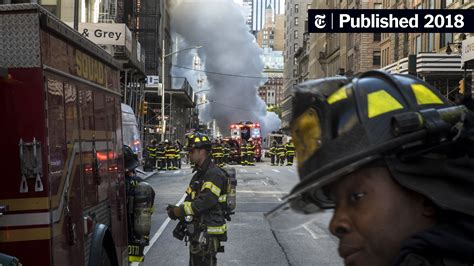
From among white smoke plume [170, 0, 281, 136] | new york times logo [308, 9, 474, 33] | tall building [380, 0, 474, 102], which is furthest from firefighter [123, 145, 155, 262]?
white smoke plume [170, 0, 281, 136]

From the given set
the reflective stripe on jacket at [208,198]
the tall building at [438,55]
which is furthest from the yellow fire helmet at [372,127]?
the tall building at [438,55]

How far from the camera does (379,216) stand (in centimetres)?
127

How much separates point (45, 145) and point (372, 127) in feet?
9.33

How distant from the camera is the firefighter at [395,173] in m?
1.23

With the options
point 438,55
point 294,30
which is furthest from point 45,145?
point 294,30

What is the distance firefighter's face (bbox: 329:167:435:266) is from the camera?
127 cm

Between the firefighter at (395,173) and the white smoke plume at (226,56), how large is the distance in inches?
2544

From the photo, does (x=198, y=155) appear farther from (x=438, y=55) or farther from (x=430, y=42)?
(x=430, y=42)

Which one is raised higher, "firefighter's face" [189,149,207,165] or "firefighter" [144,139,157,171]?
"firefighter's face" [189,149,207,165]

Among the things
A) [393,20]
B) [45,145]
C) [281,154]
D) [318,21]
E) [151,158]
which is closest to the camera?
[45,145]

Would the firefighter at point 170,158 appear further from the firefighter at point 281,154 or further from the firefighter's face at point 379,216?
the firefighter's face at point 379,216

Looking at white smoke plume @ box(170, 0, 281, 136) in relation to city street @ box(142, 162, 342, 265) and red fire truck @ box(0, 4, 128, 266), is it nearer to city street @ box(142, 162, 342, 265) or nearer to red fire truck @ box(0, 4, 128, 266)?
city street @ box(142, 162, 342, 265)

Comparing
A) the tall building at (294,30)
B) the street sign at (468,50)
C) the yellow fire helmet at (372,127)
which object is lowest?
the yellow fire helmet at (372,127)

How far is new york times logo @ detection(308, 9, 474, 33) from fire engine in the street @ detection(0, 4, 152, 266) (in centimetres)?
1502
